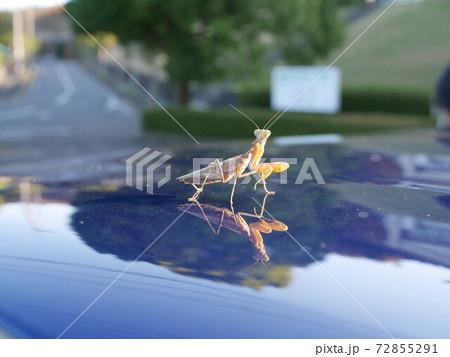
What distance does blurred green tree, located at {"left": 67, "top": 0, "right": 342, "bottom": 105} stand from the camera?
15797 mm

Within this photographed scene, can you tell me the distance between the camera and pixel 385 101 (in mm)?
19078

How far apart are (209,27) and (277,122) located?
11.2 ft

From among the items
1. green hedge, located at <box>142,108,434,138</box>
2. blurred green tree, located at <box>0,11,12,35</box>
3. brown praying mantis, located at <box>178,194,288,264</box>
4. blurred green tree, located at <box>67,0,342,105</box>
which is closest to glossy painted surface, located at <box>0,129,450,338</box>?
brown praying mantis, located at <box>178,194,288,264</box>

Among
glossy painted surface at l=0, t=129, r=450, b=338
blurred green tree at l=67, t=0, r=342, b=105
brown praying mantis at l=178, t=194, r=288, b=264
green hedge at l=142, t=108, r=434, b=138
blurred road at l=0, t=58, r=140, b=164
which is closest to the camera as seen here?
glossy painted surface at l=0, t=129, r=450, b=338

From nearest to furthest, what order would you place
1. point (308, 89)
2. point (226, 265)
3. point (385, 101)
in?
point (226, 265) < point (308, 89) < point (385, 101)

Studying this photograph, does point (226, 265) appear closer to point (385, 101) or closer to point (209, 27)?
point (209, 27)

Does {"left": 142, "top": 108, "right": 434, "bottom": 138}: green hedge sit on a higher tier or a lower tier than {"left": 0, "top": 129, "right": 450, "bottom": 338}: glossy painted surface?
higher

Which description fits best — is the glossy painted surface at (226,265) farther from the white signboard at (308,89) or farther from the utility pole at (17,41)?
→ the utility pole at (17,41)

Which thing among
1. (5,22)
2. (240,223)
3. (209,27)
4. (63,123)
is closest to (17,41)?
(5,22)

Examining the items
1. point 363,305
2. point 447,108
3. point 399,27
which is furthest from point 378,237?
point 399,27

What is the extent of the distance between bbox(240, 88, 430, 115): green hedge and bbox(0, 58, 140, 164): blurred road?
25.3 feet

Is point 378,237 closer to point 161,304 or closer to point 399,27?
point 161,304

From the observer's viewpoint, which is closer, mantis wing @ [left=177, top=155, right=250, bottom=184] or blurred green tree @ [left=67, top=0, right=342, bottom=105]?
mantis wing @ [left=177, top=155, right=250, bottom=184]

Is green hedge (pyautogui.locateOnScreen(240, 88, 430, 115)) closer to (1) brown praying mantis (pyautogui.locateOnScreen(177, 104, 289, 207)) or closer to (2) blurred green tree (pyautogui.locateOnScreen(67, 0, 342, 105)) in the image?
(2) blurred green tree (pyautogui.locateOnScreen(67, 0, 342, 105))
